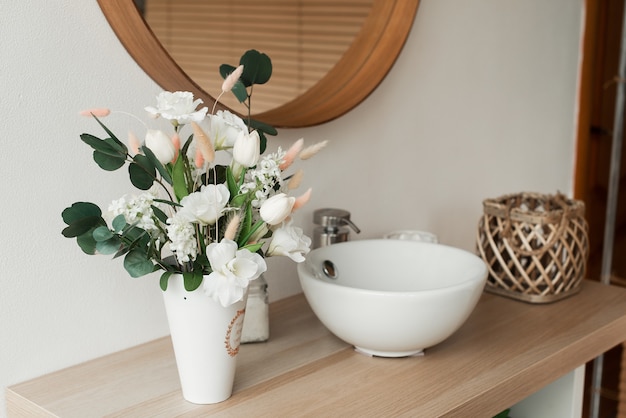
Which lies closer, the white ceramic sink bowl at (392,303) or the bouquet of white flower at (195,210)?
the bouquet of white flower at (195,210)

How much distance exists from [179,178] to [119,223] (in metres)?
0.09

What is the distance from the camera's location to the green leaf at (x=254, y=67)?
1.02 meters

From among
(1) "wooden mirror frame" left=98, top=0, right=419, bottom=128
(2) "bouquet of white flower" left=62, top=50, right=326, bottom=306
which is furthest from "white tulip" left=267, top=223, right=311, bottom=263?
(1) "wooden mirror frame" left=98, top=0, right=419, bottom=128

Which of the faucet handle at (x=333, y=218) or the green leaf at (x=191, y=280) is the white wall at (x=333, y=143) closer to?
the faucet handle at (x=333, y=218)

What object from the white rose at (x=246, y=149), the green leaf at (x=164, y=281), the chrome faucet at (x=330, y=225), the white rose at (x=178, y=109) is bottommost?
the chrome faucet at (x=330, y=225)

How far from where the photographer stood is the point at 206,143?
88 cm

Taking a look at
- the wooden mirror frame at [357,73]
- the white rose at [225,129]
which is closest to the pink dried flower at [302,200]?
the white rose at [225,129]

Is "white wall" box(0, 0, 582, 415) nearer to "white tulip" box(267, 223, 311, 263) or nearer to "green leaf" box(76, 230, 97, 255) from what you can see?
"green leaf" box(76, 230, 97, 255)

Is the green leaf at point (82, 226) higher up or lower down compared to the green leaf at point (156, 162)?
lower down

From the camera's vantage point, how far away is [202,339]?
99 cm

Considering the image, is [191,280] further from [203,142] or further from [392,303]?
[392,303]

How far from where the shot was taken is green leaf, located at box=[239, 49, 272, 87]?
102cm

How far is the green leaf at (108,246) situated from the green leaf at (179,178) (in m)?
0.10

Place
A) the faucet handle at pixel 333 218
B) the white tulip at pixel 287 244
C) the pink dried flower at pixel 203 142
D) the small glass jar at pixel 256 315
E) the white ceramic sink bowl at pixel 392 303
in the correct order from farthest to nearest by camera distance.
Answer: the faucet handle at pixel 333 218 < the small glass jar at pixel 256 315 < the white ceramic sink bowl at pixel 392 303 < the white tulip at pixel 287 244 < the pink dried flower at pixel 203 142
